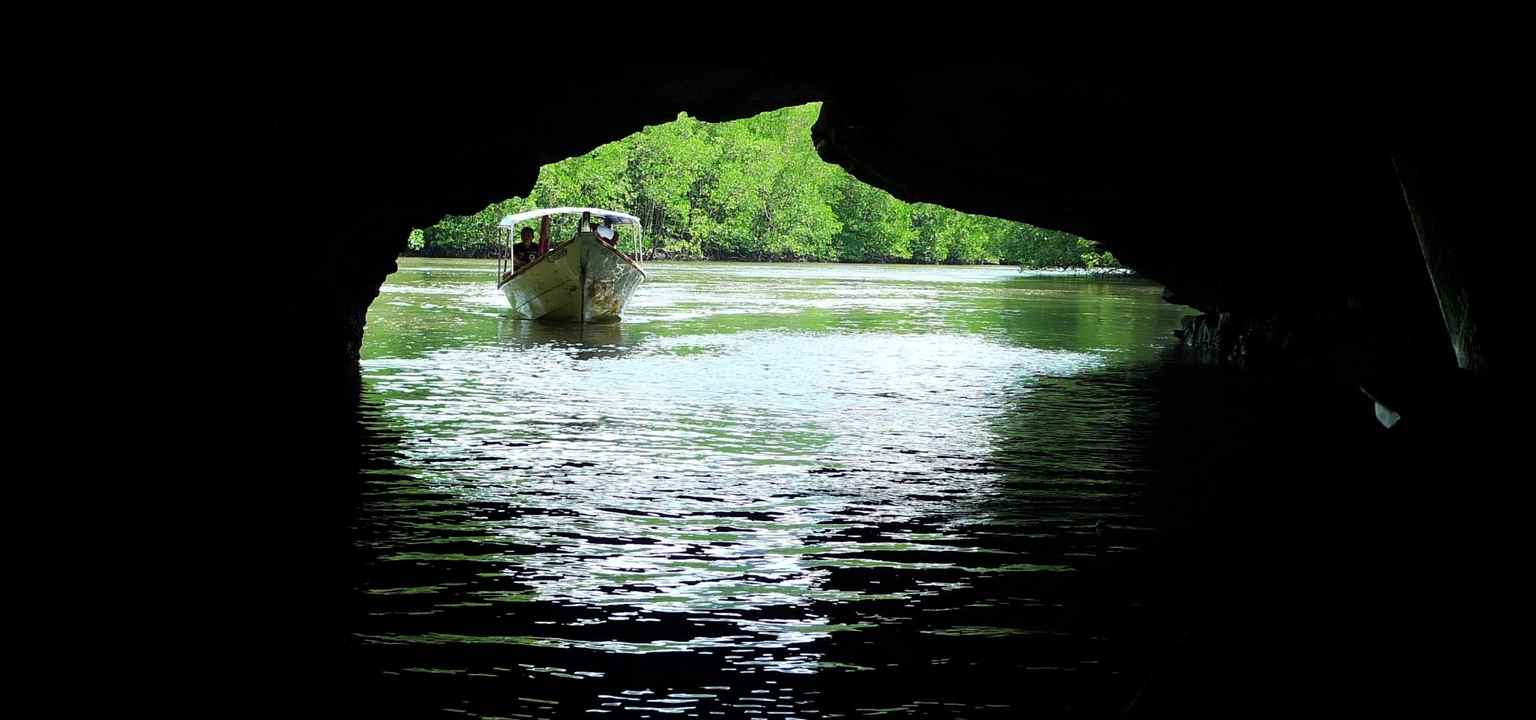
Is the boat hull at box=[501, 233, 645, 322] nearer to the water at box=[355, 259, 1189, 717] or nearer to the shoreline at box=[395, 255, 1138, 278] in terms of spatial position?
the water at box=[355, 259, 1189, 717]

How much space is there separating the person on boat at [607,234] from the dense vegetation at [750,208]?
108 ft

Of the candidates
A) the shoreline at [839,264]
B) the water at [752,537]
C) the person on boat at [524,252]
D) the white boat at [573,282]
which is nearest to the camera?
the water at [752,537]

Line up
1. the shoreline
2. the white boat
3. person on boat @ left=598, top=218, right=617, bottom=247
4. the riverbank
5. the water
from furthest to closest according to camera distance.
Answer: the riverbank
the shoreline
person on boat @ left=598, top=218, right=617, bottom=247
the white boat
the water

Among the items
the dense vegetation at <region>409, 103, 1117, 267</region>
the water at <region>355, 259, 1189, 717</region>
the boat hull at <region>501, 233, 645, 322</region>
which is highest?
the dense vegetation at <region>409, 103, 1117, 267</region>

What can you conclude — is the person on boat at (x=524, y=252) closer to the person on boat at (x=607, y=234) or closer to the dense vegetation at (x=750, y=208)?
the person on boat at (x=607, y=234)

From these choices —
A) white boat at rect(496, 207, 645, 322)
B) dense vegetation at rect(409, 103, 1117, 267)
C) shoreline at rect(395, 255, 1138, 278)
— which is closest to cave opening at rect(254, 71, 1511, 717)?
white boat at rect(496, 207, 645, 322)

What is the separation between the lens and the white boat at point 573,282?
27.3 metres

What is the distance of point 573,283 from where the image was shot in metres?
27.6

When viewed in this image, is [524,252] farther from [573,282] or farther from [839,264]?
[839,264]

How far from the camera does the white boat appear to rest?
2728 centimetres

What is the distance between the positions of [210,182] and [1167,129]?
8430mm

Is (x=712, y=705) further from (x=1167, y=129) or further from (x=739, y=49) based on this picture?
(x=1167, y=129)

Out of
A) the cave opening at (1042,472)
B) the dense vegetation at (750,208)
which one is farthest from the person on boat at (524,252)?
the dense vegetation at (750,208)

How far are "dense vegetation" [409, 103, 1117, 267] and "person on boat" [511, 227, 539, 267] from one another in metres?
34.0
